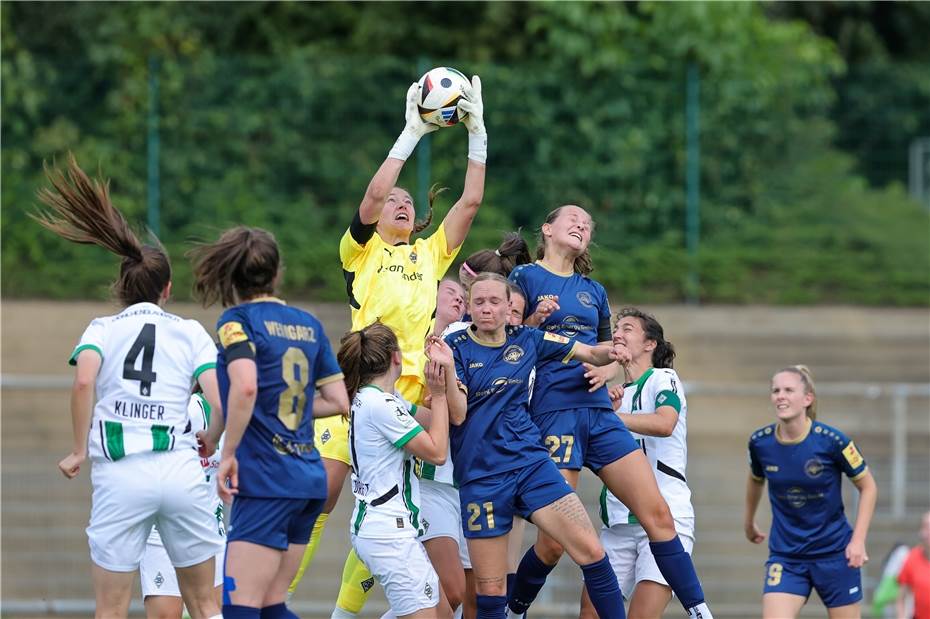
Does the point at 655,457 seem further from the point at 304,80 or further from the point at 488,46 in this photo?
the point at 488,46

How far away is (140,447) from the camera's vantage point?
6188 mm

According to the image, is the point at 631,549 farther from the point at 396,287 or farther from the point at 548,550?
the point at 396,287

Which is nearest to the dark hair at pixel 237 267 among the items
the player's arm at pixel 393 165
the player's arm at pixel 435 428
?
the player's arm at pixel 435 428

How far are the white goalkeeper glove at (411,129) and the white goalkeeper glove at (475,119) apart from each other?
229 mm

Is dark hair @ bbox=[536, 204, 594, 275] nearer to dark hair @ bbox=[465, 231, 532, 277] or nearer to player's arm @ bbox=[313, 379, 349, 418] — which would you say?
dark hair @ bbox=[465, 231, 532, 277]

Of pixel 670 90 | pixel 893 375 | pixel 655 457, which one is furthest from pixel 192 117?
pixel 655 457

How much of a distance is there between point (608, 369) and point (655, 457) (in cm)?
103

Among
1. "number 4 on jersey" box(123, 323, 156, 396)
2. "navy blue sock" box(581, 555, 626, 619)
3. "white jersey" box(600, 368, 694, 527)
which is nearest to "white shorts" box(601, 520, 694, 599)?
"white jersey" box(600, 368, 694, 527)

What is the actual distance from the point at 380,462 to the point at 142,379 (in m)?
1.25

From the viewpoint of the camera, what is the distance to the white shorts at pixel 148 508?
6.18 meters

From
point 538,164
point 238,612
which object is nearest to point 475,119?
point 238,612

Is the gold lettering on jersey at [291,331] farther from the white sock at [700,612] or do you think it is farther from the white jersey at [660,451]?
the white sock at [700,612]

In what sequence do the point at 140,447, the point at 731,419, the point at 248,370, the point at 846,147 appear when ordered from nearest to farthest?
the point at 248,370
the point at 140,447
the point at 731,419
the point at 846,147

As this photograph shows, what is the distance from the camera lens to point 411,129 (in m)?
7.42
